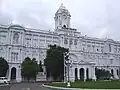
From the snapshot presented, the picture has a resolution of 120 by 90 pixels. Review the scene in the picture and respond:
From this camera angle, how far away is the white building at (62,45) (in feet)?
295

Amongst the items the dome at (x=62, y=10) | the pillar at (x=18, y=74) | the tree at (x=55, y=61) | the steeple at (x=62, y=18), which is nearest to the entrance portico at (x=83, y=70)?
the tree at (x=55, y=61)

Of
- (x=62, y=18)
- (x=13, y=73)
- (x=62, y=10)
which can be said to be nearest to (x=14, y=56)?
(x=13, y=73)

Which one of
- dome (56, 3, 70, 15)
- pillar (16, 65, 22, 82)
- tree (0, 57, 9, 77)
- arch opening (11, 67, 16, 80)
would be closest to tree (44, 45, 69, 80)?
tree (0, 57, 9, 77)

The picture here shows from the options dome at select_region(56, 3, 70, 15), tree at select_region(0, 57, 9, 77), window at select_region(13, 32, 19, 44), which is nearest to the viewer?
tree at select_region(0, 57, 9, 77)

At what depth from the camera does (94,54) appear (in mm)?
119250

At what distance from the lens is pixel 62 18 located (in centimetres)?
10994

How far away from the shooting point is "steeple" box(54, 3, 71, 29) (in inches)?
4311

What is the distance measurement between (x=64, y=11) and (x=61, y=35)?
1568 centimetres

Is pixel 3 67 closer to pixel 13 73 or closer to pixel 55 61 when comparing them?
pixel 13 73

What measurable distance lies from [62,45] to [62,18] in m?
16.5

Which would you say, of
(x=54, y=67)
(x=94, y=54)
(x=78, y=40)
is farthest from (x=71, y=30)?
(x=54, y=67)

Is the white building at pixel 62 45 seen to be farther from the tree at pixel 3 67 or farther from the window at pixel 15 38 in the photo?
the tree at pixel 3 67

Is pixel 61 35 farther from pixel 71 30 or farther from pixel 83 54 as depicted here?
pixel 83 54

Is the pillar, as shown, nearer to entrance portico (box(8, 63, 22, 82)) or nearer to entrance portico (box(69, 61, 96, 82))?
entrance portico (box(8, 63, 22, 82))
